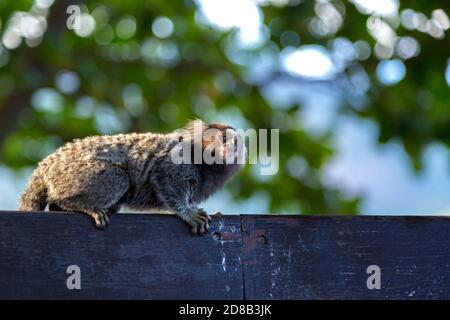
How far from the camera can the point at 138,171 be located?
372cm

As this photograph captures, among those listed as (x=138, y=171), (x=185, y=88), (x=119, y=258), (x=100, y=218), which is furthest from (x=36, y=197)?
(x=185, y=88)

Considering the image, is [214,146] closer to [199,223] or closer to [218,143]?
[218,143]

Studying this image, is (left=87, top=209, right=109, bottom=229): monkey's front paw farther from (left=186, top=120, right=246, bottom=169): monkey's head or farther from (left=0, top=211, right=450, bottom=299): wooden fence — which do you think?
(left=186, top=120, right=246, bottom=169): monkey's head

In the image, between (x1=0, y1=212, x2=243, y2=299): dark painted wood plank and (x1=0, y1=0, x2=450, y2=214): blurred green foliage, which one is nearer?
(x1=0, y1=212, x2=243, y2=299): dark painted wood plank

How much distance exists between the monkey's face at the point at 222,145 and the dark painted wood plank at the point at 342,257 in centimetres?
83

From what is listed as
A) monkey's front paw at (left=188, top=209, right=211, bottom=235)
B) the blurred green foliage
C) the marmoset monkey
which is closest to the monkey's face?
the marmoset monkey

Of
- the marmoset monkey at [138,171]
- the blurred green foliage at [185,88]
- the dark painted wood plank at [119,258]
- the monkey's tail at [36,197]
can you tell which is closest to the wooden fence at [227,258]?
the dark painted wood plank at [119,258]

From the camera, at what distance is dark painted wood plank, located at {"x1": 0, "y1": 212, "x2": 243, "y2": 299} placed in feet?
8.99

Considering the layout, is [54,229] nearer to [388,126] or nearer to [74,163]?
[74,163]

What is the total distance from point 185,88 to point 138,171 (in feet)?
20.7

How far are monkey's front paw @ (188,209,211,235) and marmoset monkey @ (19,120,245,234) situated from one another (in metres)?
0.22

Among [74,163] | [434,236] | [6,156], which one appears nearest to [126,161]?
[74,163]

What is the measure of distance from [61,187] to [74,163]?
5.3 inches

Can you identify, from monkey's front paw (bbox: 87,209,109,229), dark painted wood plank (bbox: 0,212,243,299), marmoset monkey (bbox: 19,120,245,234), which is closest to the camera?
dark painted wood plank (bbox: 0,212,243,299)
